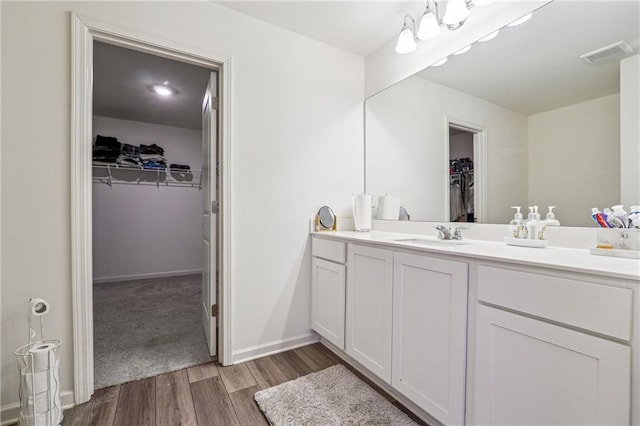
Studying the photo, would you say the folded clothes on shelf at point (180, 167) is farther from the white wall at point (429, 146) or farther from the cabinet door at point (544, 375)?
the cabinet door at point (544, 375)

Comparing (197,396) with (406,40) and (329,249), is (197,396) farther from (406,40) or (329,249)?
(406,40)

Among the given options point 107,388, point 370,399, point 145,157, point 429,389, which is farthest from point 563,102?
point 145,157

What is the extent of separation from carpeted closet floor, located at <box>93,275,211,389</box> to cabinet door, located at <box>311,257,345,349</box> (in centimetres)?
83

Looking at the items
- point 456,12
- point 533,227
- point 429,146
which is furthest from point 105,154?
point 533,227

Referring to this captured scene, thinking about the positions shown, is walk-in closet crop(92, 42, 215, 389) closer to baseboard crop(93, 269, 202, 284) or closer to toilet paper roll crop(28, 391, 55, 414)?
baseboard crop(93, 269, 202, 284)

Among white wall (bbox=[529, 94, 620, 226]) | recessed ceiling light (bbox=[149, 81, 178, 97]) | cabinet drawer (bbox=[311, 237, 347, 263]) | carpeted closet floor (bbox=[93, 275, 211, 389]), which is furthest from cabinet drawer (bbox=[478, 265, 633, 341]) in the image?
recessed ceiling light (bbox=[149, 81, 178, 97])

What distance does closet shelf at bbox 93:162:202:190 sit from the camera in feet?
13.0

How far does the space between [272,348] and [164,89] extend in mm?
2971

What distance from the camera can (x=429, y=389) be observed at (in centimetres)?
129

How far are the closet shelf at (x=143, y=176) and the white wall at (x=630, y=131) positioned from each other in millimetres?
4748

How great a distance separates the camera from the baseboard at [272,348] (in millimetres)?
1956

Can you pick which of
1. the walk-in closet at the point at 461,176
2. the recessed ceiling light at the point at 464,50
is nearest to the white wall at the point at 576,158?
the walk-in closet at the point at 461,176

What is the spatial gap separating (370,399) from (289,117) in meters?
1.92

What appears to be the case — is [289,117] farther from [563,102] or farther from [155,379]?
[155,379]
